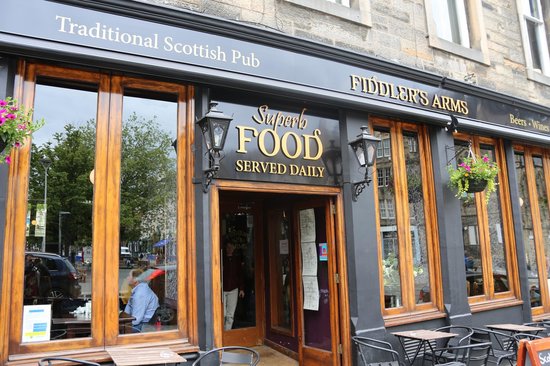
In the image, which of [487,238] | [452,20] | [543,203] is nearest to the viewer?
[487,238]

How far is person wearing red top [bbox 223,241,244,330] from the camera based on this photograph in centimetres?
753

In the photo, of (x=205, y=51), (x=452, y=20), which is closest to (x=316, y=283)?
(x=205, y=51)

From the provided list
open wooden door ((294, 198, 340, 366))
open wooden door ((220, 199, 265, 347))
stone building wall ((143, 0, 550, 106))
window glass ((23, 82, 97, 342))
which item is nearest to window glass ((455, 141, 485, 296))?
stone building wall ((143, 0, 550, 106))

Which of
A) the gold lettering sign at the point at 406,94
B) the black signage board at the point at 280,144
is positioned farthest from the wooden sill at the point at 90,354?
the gold lettering sign at the point at 406,94

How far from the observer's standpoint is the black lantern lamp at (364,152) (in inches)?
222

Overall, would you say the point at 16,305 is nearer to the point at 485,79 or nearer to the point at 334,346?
the point at 334,346

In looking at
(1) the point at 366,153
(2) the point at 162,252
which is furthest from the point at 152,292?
(1) the point at 366,153

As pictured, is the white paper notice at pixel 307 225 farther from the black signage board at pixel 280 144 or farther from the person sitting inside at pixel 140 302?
the person sitting inside at pixel 140 302

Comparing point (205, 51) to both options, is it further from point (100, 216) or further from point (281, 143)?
point (100, 216)

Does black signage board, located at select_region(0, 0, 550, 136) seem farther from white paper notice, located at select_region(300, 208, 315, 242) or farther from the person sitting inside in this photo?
the person sitting inside

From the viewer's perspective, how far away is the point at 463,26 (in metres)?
8.12

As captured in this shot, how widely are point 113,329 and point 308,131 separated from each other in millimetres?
3235

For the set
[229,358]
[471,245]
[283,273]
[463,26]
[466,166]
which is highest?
[463,26]

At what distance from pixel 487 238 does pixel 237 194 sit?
161 inches
